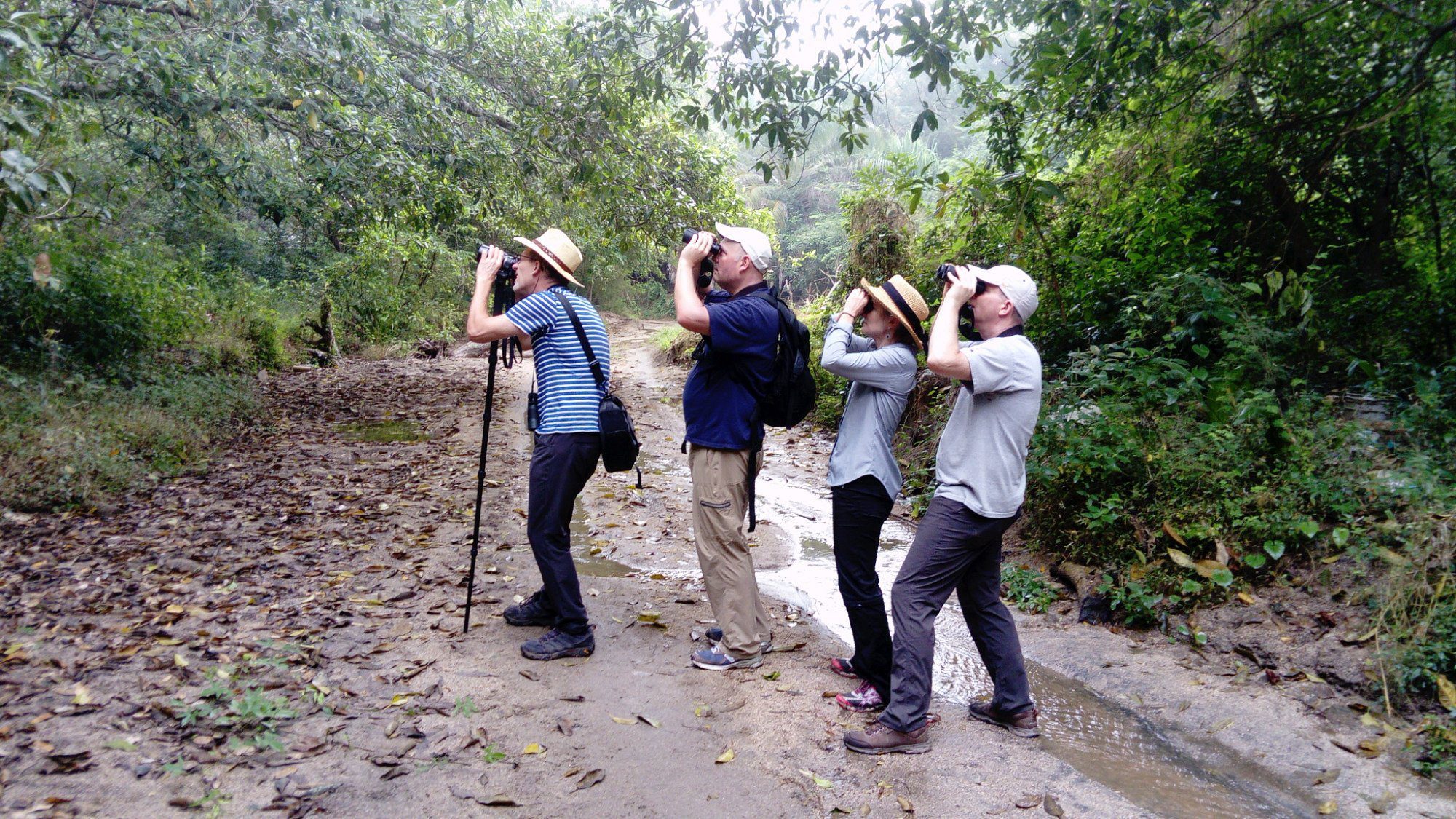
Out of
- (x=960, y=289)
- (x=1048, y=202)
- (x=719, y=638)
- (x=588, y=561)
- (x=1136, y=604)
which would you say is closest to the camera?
(x=960, y=289)

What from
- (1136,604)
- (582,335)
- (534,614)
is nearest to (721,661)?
(534,614)

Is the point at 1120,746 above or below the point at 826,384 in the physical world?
below

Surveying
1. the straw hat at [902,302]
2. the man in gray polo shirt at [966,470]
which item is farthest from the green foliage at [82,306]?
the man in gray polo shirt at [966,470]

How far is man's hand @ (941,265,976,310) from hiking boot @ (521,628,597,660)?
247 centimetres

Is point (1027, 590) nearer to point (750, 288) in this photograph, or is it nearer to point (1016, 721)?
point (1016, 721)

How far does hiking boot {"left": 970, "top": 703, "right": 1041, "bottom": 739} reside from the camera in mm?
3863

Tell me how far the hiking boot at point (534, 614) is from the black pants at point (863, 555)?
1784 mm

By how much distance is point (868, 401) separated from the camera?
389cm

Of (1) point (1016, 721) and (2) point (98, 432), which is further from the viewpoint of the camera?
(2) point (98, 432)

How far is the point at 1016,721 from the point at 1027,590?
6.52 feet

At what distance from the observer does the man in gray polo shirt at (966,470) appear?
11.3ft

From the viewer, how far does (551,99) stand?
9688 mm

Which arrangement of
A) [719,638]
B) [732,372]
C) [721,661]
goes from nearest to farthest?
[732,372] < [721,661] < [719,638]

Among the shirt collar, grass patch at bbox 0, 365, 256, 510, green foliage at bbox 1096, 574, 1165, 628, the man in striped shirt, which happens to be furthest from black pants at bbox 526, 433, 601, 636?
grass patch at bbox 0, 365, 256, 510
